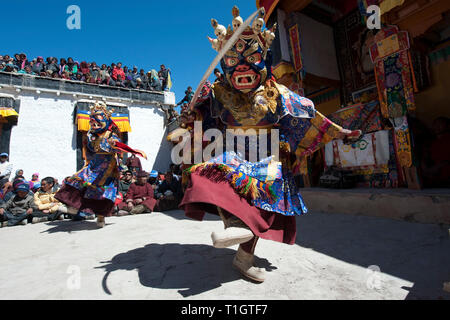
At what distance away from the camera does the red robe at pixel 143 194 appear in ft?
22.8

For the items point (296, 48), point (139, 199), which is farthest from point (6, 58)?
point (296, 48)

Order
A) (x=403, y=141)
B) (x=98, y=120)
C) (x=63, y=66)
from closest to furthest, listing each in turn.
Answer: (x=403, y=141)
(x=98, y=120)
(x=63, y=66)

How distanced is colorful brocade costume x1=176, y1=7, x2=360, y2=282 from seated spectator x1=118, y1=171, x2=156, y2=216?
5.14 metres

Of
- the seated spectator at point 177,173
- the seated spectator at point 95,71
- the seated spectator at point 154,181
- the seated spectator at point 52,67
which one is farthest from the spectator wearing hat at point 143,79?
the seated spectator at point 177,173

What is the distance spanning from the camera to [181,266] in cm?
216

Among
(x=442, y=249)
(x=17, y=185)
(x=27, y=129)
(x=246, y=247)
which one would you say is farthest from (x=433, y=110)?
(x=27, y=129)

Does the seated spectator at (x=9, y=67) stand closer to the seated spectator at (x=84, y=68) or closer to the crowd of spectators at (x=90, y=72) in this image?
the crowd of spectators at (x=90, y=72)

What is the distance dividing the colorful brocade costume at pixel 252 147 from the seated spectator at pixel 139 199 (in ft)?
16.9

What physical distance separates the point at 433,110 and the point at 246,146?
16.9ft

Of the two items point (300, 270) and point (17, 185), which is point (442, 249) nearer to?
point (300, 270)

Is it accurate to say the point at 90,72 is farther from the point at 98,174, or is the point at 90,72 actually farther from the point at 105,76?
the point at 98,174

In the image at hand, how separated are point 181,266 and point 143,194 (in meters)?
5.40

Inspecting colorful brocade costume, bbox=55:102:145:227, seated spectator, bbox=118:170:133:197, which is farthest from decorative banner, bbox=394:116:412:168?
seated spectator, bbox=118:170:133:197

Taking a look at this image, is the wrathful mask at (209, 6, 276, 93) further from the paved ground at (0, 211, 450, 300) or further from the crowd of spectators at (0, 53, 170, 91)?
the crowd of spectators at (0, 53, 170, 91)
